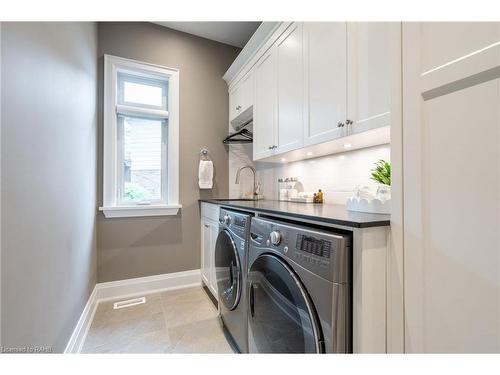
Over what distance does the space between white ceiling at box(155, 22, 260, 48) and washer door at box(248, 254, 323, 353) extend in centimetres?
248

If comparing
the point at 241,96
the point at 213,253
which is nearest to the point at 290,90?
the point at 241,96

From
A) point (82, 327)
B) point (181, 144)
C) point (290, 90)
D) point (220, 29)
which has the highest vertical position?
point (220, 29)

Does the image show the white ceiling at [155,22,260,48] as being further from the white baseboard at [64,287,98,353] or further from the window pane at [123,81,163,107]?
the white baseboard at [64,287,98,353]

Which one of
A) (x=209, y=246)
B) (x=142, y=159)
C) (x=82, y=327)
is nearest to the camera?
(x=82, y=327)

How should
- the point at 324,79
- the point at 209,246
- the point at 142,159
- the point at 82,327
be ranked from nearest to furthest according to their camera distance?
the point at 324,79, the point at 82,327, the point at 209,246, the point at 142,159

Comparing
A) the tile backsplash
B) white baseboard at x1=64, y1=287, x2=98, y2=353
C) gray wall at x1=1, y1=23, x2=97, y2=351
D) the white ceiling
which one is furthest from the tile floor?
the white ceiling

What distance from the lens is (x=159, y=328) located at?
1.71 metres

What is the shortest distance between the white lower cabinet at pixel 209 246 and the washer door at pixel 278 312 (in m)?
0.89

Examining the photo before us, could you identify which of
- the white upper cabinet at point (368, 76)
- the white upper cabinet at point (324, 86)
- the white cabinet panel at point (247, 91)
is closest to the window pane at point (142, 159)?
the white cabinet panel at point (247, 91)

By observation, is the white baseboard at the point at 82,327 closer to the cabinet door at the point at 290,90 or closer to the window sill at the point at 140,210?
the window sill at the point at 140,210

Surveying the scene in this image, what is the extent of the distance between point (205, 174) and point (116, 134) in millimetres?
992

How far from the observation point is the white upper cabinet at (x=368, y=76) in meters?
1.01

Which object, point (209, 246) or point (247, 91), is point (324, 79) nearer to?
→ point (247, 91)
